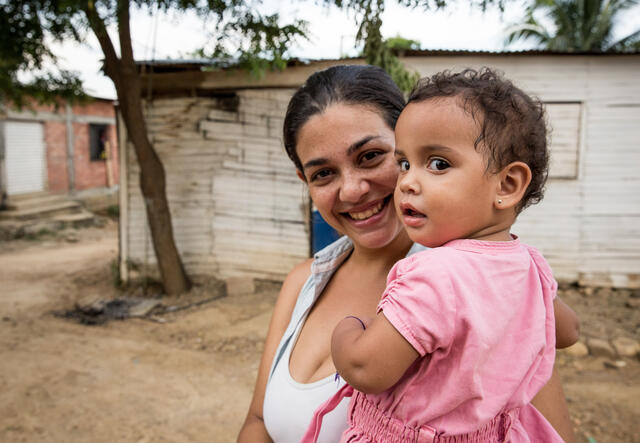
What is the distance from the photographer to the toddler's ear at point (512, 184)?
1.10 meters

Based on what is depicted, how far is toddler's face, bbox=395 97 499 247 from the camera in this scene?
1.07 m

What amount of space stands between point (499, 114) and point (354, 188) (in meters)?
0.51

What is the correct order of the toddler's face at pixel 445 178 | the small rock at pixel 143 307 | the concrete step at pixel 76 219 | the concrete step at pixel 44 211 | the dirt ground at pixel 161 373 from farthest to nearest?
the concrete step at pixel 76 219 < the concrete step at pixel 44 211 < the small rock at pixel 143 307 < the dirt ground at pixel 161 373 < the toddler's face at pixel 445 178

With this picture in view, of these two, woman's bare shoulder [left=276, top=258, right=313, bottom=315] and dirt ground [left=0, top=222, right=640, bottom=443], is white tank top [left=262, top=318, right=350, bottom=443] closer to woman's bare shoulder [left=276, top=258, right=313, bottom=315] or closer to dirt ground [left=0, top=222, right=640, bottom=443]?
woman's bare shoulder [left=276, top=258, right=313, bottom=315]

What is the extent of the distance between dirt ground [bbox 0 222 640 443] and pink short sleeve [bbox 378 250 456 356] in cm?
365

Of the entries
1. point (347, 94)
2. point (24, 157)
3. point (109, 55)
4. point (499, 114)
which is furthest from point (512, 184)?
point (24, 157)

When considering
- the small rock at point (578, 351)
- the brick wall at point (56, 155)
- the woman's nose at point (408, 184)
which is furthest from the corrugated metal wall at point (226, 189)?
the brick wall at point (56, 155)

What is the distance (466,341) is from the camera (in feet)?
3.26

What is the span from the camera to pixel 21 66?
716cm

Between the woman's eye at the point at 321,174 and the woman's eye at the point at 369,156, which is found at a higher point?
the woman's eye at the point at 369,156

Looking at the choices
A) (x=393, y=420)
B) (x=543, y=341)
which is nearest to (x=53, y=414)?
(x=393, y=420)

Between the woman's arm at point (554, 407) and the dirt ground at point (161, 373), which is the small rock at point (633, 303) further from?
the woman's arm at point (554, 407)

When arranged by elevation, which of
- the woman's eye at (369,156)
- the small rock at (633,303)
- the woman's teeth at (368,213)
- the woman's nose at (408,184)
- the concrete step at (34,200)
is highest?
the woman's eye at (369,156)

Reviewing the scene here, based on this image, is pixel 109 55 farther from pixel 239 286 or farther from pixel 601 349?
pixel 601 349
